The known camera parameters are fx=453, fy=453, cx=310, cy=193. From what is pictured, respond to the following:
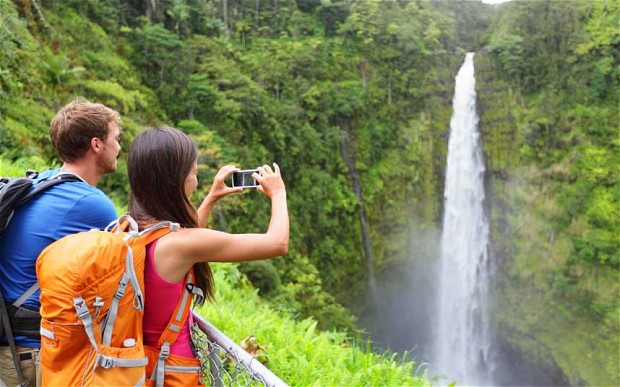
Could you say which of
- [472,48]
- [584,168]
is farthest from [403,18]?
[584,168]

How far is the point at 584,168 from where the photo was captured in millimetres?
18703

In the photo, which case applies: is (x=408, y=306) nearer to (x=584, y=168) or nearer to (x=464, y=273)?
(x=464, y=273)

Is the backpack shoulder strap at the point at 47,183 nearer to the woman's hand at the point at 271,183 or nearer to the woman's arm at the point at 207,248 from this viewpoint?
the woman's arm at the point at 207,248

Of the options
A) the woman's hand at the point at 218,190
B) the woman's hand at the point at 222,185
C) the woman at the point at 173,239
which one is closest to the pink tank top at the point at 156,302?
the woman at the point at 173,239

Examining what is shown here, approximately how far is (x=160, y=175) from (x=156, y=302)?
0.40 meters

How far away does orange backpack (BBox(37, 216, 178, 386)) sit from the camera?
1.21 m

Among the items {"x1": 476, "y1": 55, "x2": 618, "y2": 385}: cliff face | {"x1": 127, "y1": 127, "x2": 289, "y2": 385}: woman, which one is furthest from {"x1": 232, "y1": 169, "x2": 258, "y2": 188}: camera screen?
{"x1": 476, "y1": 55, "x2": 618, "y2": 385}: cliff face

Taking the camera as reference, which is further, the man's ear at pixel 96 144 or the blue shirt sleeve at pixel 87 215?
the man's ear at pixel 96 144

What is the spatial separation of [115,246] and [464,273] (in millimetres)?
21027

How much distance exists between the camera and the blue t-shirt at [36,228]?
1.62m

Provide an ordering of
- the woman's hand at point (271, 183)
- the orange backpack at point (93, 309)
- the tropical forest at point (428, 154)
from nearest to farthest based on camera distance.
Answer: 1. the orange backpack at point (93, 309)
2. the woman's hand at point (271, 183)
3. the tropical forest at point (428, 154)

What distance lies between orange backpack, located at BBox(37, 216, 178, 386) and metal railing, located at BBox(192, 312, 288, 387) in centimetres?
35

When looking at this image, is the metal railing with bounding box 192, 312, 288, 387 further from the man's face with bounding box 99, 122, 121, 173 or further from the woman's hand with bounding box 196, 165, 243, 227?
the man's face with bounding box 99, 122, 121, 173

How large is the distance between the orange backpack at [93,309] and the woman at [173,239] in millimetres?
78
